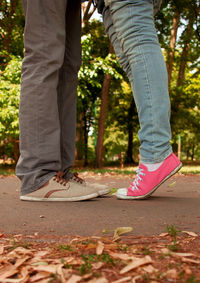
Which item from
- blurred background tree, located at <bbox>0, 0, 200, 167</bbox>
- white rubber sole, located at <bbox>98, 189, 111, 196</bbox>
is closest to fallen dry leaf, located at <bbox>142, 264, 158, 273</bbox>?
white rubber sole, located at <bbox>98, 189, 111, 196</bbox>

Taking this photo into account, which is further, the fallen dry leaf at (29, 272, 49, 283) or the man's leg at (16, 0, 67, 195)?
the man's leg at (16, 0, 67, 195)

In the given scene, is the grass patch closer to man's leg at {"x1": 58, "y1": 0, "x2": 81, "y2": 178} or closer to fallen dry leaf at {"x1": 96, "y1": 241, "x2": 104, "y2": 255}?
man's leg at {"x1": 58, "y1": 0, "x2": 81, "y2": 178}

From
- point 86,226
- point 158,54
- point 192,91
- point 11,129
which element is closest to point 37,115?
point 158,54

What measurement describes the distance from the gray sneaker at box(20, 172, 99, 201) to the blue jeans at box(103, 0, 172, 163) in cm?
46

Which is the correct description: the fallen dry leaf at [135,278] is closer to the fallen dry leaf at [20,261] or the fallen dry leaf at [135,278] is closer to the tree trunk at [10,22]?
the fallen dry leaf at [20,261]

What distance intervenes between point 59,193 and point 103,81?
49.3 feet

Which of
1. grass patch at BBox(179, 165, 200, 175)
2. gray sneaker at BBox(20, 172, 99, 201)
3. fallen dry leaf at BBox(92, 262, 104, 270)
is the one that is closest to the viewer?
fallen dry leaf at BBox(92, 262, 104, 270)

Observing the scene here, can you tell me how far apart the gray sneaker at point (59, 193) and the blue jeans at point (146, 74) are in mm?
461

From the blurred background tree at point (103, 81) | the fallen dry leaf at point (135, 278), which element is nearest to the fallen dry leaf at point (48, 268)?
the fallen dry leaf at point (135, 278)

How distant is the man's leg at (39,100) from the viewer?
2406mm

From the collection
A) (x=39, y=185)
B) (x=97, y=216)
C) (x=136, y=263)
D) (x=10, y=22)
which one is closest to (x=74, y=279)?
(x=136, y=263)

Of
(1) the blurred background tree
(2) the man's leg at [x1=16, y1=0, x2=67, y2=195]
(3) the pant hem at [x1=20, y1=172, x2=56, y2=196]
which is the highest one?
(1) the blurred background tree

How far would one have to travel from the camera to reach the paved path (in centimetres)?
159

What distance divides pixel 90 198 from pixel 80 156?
63.7ft
